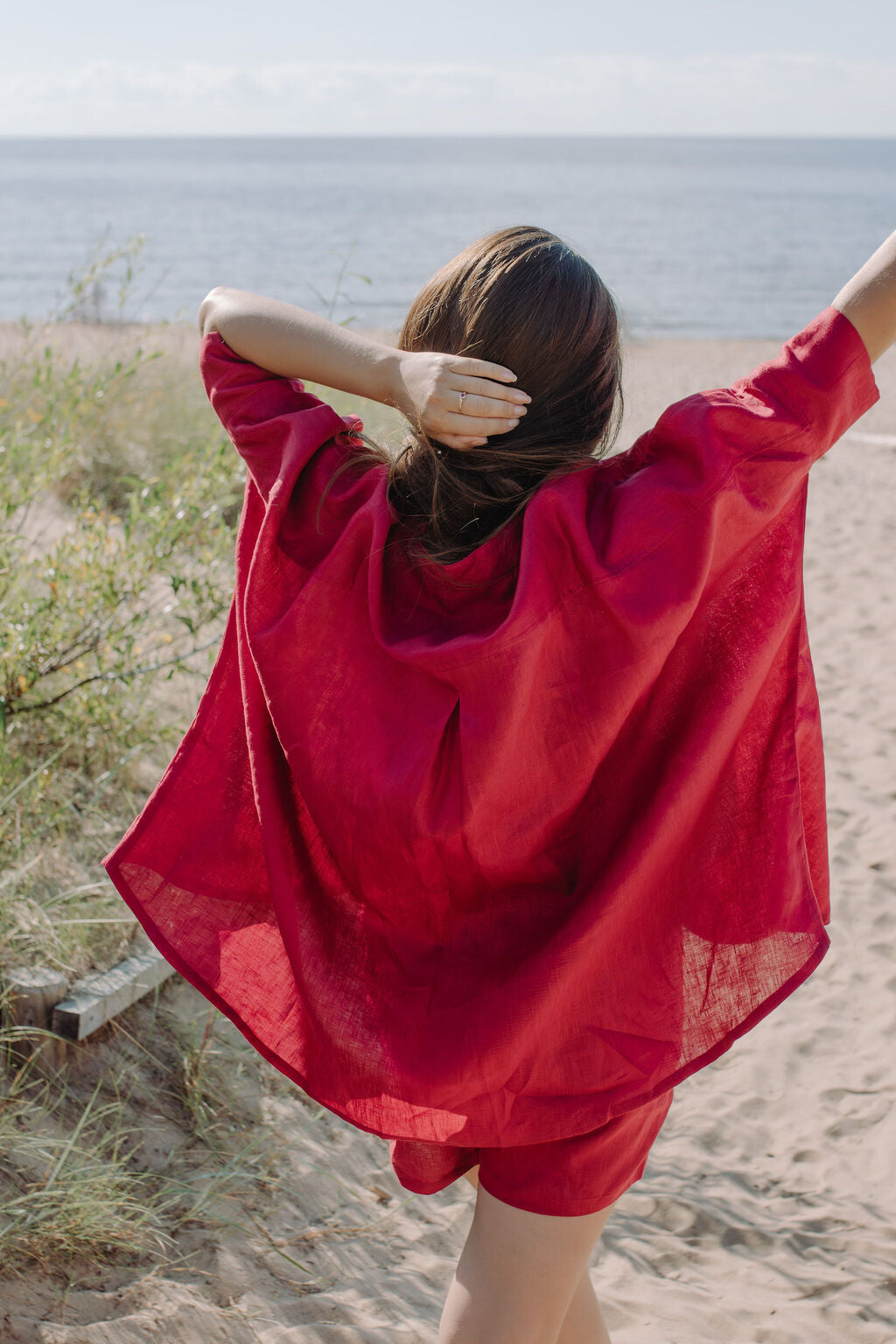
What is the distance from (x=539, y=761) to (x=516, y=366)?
1.70ft

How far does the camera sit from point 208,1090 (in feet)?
9.32

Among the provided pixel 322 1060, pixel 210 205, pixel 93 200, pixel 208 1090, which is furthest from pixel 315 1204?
pixel 93 200

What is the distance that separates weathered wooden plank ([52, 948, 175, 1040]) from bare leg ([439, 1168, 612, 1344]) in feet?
4.63

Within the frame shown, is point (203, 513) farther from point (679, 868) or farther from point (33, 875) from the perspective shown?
point (679, 868)

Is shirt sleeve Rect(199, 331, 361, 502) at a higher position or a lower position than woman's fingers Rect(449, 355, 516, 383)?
lower

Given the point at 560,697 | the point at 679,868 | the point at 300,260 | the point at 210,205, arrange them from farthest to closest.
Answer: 1. the point at 210,205
2. the point at 300,260
3. the point at 679,868
4. the point at 560,697

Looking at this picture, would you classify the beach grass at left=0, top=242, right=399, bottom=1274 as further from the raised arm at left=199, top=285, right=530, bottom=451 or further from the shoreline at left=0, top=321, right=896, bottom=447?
the shoreline at left=0, top=321, right=896, bottom=447

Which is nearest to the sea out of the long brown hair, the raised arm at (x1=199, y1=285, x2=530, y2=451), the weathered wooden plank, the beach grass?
the long brown hair

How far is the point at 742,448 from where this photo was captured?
4.26 ft

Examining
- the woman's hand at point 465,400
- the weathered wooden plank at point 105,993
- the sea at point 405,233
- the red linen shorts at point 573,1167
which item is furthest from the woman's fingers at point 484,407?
the weathered wooden plank at point 105,993

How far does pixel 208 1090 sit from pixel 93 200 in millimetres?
66969

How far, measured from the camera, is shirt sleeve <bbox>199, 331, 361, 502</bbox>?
58.1 inches

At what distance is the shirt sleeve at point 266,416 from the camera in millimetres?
1475

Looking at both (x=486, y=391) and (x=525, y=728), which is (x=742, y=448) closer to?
(x=486, y=391)
